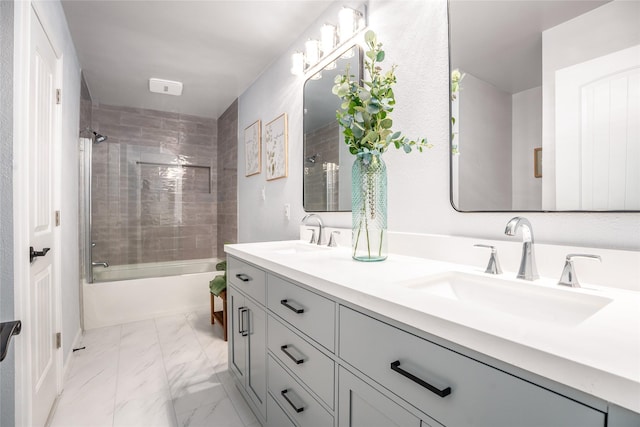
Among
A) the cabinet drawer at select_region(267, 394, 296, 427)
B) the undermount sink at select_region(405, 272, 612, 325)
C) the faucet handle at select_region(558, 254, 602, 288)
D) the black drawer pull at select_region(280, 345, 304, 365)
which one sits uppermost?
the faucet handle at select_region(558, 254, 602, 288)

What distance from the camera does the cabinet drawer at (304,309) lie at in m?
0.95

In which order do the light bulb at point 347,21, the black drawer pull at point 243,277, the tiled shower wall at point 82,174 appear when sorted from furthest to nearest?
the tiled shower wall at point 82,174 < the light bulb at point 347,21 < the black drawer pull at point 243,277

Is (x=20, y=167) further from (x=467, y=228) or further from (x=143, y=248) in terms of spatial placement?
(x=143, y=248)

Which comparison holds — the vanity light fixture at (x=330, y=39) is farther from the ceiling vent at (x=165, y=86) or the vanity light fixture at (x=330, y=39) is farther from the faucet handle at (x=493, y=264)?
the ceiling vent at (x=165, y=86)

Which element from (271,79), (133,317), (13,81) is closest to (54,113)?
(13,81)

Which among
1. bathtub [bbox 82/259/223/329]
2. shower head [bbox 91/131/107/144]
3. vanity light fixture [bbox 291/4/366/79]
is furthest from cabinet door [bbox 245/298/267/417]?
shower head [bbox 91/131/107/144]

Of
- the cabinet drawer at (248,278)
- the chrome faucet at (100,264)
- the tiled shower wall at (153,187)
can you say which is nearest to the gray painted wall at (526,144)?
the cabinet drawer at (248,278)

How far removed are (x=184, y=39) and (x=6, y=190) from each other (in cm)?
165

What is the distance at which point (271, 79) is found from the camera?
2734 millimetres

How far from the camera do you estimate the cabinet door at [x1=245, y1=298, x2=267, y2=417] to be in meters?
1.40

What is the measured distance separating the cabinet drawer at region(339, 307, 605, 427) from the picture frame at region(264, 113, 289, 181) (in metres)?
1.80

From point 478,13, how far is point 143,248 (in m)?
3.85

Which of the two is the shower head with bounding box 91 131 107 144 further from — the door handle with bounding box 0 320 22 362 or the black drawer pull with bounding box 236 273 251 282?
the door handle with bounding box 0 320 22 362

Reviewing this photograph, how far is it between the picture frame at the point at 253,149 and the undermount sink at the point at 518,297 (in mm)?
2199
